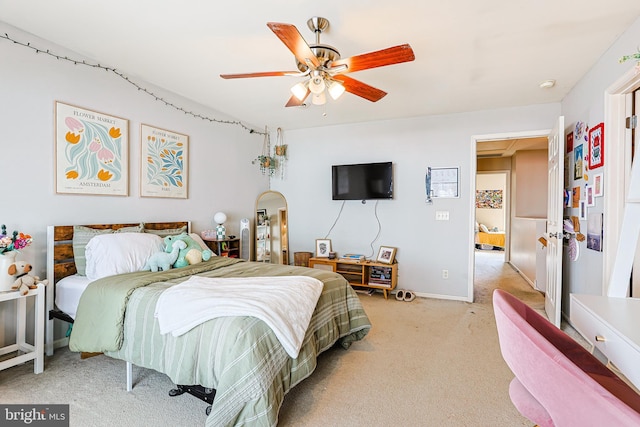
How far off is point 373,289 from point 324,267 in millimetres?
761

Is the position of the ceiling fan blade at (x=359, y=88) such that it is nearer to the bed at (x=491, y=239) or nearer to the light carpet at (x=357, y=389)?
the light carpet at (x=357, y=389)

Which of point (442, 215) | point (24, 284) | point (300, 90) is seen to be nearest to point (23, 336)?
point (24, 284)

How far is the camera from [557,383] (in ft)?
2.81

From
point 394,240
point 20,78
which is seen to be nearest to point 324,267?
point 394,240

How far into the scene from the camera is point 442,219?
4.12 m

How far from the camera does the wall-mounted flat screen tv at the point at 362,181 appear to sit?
428 centimetres

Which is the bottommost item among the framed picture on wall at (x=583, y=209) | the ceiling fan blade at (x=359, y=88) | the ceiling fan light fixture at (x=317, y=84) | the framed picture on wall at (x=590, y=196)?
the framed picture on wall at (x=583, y=209)

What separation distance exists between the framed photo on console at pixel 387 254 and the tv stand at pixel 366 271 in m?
0.09

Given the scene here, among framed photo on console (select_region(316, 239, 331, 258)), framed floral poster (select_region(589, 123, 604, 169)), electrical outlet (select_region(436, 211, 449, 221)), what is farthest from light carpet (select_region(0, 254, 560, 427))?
framed photo on console (select_region(316, 239, 331, 258))

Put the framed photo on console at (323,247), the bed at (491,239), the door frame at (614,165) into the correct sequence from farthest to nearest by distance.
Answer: the bed at (491,239)
the framed photo on console at (323,247)
the door frame at (614,165)

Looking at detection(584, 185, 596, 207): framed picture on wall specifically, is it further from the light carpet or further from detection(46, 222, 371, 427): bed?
detection(46, 222, 371, 427): bed

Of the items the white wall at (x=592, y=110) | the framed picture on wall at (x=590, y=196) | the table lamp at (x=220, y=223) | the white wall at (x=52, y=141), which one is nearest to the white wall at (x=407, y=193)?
the white wall at (x=592, y=110)

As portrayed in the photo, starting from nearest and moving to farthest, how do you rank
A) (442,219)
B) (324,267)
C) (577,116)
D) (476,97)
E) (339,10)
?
(339,10), (577,116), (476,97), (442,219), (324,267)

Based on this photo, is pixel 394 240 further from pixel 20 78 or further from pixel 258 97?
pixel 20 78
